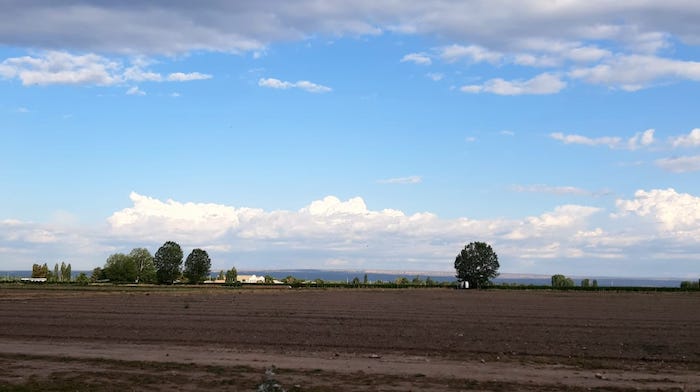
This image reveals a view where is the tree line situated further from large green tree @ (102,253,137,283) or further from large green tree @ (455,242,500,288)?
large green tree @ (455,242,500,288)

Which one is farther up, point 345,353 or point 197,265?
point 197,265

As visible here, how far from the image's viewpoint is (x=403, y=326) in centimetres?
4050

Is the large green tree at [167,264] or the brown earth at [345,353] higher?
the large green tree at [167,264]

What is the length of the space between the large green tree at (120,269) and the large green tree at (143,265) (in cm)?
288

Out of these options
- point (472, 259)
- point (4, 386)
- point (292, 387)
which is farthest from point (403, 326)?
point (472, 259)

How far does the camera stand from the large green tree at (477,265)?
177000 mm

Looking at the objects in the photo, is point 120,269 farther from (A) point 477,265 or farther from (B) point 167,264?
(A) point 477,265

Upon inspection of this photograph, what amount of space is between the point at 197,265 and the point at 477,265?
69.8m

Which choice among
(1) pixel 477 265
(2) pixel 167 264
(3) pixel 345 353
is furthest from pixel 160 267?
(3) pixel 345 353

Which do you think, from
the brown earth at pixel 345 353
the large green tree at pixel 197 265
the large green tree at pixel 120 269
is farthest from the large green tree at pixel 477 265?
the brown earth at pixel 345 353

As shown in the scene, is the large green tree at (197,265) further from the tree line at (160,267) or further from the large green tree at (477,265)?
the large green tree at (477,265)

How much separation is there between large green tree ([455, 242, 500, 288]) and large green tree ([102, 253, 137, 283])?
3131 inches

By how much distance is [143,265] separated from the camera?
184 m

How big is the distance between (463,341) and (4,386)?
19.3 meters
